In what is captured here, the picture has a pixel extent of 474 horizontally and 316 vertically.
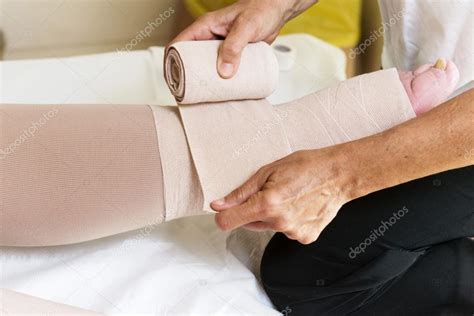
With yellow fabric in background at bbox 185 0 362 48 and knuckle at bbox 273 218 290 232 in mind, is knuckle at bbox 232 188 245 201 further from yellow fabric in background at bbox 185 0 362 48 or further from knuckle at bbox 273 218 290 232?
yellow fabric in background at bbox 185 0 362 48

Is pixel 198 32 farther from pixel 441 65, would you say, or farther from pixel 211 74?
pixel 441 65

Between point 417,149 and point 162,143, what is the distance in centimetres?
38

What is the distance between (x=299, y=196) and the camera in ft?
2.87

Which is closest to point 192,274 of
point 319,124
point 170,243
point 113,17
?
point 170,243

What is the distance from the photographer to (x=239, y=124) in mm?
979

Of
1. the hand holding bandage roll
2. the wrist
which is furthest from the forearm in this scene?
the hand holding bandage roll

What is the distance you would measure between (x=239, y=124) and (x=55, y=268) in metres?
0.37

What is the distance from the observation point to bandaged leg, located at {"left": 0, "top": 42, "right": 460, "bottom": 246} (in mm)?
883

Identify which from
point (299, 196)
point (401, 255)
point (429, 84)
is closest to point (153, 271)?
point (299, 196)

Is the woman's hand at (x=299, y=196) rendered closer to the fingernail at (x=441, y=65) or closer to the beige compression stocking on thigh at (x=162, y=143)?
the beige compression stocking on thigh at (x=162, y=143)

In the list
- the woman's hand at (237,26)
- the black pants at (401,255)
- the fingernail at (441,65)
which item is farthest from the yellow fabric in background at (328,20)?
the black pants at (401,255)

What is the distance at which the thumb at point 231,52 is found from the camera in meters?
0.99

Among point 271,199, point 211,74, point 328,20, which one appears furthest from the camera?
point 328,20

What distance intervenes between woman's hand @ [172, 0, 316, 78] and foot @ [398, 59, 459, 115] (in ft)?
0.86
